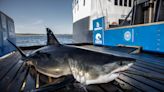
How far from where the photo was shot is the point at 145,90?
170 centimetres

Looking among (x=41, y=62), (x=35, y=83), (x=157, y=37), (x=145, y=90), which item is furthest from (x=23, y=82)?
(x=157, y=37)

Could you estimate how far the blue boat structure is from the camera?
5.78ft

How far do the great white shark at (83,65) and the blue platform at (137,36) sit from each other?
3.90 meters

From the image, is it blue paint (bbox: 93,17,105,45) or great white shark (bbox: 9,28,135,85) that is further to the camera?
blue paint (bbox: 93,17,105,45)

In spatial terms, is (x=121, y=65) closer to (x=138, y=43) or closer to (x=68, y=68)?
(x=68, y=68)

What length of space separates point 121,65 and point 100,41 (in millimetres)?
7142

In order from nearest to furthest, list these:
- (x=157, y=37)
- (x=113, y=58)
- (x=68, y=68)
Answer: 1. (x=113, y=58)
2. (x=68, y=68)
3. (x=157, y=37)

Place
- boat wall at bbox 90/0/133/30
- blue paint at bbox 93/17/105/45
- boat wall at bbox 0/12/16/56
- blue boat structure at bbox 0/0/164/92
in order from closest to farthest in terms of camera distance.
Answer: blue boat structure at bbox 0/0/164/92 < boat wall at bbox 0/12/16/56 < blue paint at bbox 93/17/105/45 < boat wall at bbox 90/0/133/30

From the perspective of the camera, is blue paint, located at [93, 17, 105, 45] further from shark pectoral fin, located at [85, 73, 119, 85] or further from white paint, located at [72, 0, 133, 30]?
shark pectoral fin, located at [85, 73, 119, 85]

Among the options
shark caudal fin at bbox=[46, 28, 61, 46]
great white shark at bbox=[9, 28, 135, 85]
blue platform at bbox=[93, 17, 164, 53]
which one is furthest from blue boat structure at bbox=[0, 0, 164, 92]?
shark caudal fin at bbox=[46, 28, 61, 46]

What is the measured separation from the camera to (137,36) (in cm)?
568

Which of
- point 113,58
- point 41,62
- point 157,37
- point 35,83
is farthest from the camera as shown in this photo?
point 157,37

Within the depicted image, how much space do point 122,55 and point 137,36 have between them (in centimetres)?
186

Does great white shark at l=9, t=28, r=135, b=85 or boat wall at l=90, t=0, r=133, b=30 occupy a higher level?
boat wall at l=90, t=0, r=133, b=30
